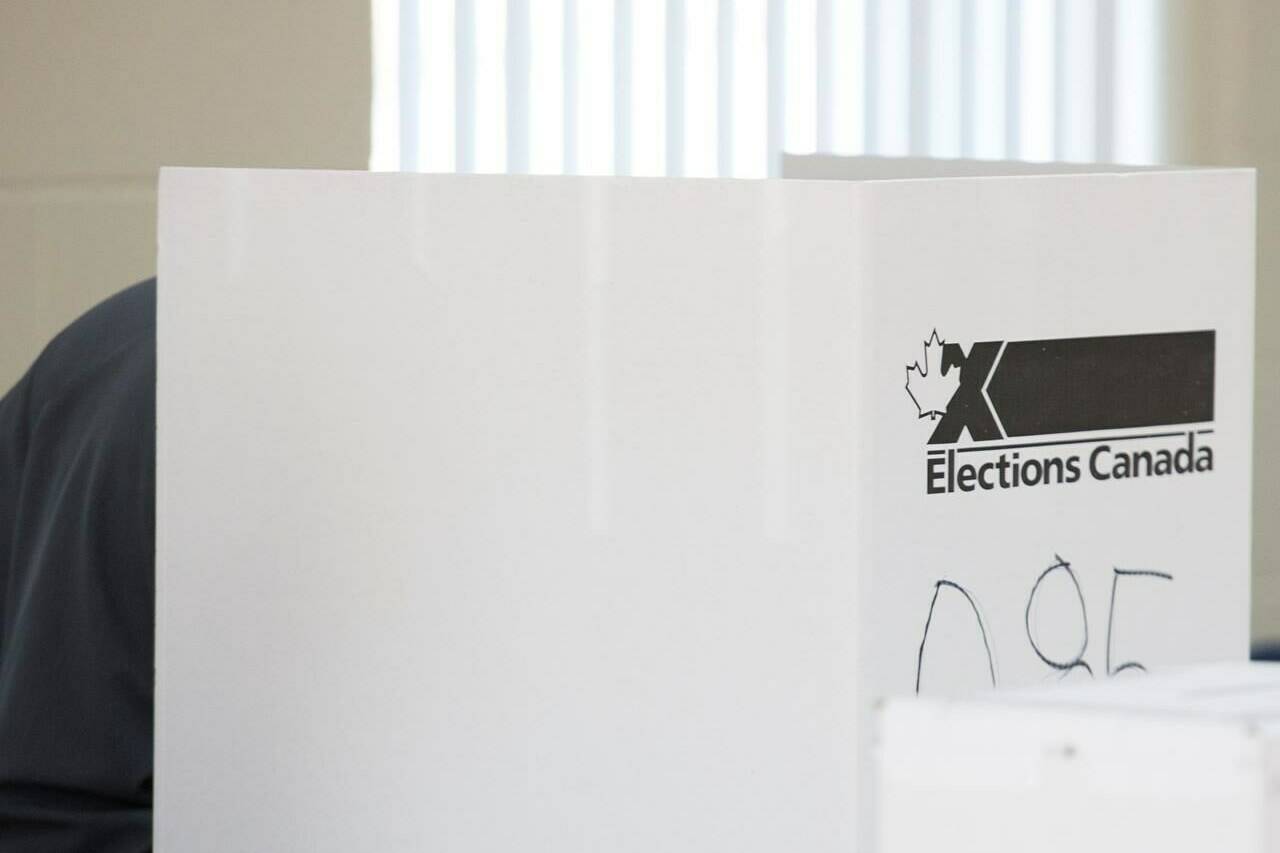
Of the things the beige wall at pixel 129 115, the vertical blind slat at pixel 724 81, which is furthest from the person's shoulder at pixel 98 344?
the vertical blind slat at pixel 724 81

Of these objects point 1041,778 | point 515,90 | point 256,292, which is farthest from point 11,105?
point 1041,778

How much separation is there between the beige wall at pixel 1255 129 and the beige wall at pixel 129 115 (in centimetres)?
122

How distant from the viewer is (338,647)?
800mm

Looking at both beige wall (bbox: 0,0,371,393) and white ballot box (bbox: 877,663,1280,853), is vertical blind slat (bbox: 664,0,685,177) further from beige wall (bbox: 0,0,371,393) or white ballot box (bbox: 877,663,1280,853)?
white ballot box (bbox: 877,663,1280,853)

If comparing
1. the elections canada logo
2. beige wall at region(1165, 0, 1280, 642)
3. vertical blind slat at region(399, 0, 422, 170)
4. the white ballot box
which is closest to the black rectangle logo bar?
the elections canada logo

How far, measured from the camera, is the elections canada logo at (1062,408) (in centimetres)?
73

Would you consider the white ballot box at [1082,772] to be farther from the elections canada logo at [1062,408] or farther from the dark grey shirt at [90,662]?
the dark grey shirt at [90,662]

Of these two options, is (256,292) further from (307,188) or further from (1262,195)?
(1262,195)

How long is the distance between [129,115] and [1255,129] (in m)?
1.64

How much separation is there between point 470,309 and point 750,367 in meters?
0.14

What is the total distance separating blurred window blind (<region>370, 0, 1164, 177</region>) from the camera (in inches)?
90.9

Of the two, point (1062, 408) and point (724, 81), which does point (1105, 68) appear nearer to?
point (724, 81)

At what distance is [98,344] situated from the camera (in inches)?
43.5

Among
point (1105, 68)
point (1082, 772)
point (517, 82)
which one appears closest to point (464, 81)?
point (517, 82)
